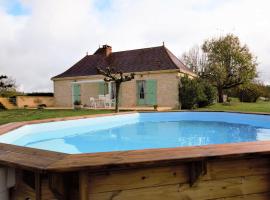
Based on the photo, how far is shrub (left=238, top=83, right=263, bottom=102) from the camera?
91.4ft

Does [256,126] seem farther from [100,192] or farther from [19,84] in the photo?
[19,84]

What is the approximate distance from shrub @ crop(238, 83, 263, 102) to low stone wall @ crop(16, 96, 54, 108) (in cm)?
1974

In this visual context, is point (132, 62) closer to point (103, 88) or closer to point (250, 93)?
point (103, 88)

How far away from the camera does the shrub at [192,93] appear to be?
16.9 meters

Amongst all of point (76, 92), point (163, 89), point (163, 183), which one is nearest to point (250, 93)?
point (163, 89)

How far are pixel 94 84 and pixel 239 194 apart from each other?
19.1 m

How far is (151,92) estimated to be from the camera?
1867 centimetres

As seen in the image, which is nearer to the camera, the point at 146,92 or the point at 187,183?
the point at 187,183

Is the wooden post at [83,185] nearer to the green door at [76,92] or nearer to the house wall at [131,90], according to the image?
the house wall at [131,90]

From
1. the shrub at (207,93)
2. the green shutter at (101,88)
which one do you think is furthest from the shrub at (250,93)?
the green shutter at (101,88)

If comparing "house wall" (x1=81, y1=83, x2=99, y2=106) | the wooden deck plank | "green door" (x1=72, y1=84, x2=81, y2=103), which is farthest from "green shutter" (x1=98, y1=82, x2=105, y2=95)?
the wooden deck plank

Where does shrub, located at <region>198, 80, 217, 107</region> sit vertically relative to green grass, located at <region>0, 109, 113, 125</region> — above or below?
above

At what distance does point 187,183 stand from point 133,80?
16.8 meters

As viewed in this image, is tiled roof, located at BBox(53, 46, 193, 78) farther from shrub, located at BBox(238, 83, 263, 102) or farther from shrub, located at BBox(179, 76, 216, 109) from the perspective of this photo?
shrub, located at BBox(238, 83, 263, 102)
